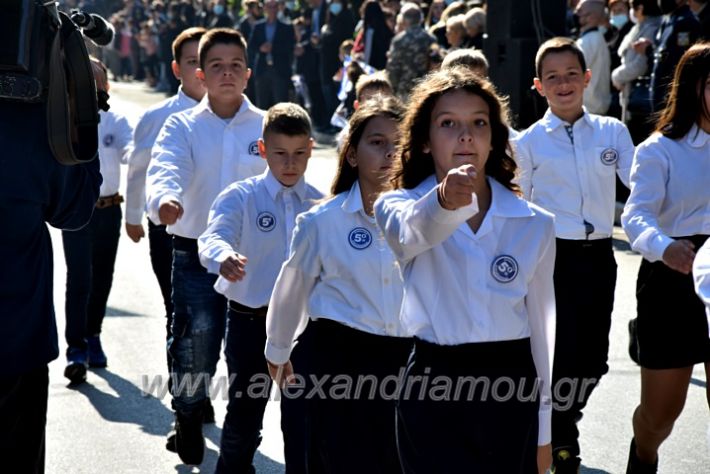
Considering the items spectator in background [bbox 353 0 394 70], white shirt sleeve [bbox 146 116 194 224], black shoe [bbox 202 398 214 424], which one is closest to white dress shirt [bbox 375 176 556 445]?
white shirt sleeve [bbox 146 116 194 224]

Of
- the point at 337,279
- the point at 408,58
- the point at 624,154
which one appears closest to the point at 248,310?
the point at 337,279

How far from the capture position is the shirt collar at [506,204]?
405cm

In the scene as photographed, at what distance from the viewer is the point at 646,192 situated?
18.0 feet

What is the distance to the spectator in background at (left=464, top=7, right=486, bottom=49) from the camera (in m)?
15.6

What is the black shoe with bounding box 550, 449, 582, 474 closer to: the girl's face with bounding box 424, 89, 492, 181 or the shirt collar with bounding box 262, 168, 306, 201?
the shirt collar with bounding box 262, 168, 306, 201

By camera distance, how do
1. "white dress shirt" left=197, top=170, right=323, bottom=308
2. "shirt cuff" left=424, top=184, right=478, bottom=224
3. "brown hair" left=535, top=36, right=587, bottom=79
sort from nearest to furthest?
"shirt cuff" left=424, top=184, right=478, bottom=224 → "white dress shirt" left=197, top=170, right=323, bottom=308 → "brown hair" left=535, top=36, right=587, bottom=79

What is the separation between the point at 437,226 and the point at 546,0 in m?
11.6

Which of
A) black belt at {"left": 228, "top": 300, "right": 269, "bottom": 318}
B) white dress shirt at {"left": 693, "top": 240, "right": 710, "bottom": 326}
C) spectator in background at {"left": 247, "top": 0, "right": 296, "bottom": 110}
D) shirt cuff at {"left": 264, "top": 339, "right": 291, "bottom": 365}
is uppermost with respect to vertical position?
white dress shirt at {"left": 693, "top": 240, "right": 710, "bottom": 326}

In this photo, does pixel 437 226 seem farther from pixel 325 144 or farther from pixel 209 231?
pixel 325 144

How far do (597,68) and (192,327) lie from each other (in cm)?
821

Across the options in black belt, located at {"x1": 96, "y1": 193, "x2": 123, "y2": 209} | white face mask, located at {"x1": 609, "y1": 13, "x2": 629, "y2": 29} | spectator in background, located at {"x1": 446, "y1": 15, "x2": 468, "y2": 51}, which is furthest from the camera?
spectator in background, located at {"x1": 446, "y1": 15, "x2": 468, "y2": 51}

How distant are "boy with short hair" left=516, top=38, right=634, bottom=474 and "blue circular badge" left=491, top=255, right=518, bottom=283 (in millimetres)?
2318

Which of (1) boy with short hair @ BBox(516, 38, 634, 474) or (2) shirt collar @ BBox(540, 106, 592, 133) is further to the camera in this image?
(2) shirt collar @ BBox(540, 106, 592, 133)

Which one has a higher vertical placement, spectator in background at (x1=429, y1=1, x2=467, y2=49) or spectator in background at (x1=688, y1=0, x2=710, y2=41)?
spectator in background at (x1=688, y1=0, x2=710, y2=41)
